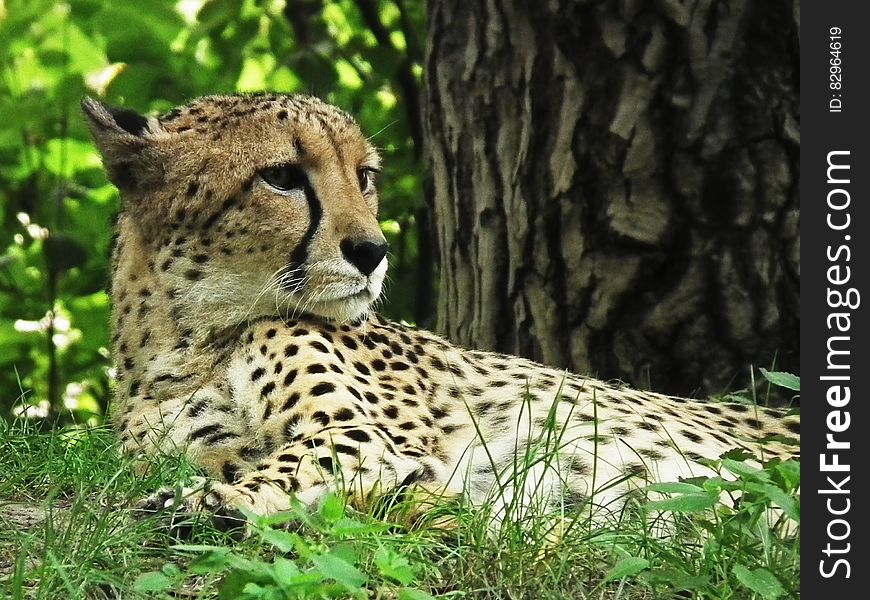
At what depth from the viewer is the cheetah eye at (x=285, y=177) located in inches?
154

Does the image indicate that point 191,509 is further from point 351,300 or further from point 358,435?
point 351,300

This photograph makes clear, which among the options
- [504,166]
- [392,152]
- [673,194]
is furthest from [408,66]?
[673,194]

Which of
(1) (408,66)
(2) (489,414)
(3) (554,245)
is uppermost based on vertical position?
(1) (408,66)

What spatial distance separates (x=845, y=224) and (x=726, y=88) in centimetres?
133

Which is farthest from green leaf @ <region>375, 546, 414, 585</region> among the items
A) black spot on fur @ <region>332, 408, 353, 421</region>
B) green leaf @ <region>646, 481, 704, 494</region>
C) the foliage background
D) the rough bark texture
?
the foliage background

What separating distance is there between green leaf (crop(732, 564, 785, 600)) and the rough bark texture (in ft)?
6.77

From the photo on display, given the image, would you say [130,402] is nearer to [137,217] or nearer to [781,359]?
[137,217]

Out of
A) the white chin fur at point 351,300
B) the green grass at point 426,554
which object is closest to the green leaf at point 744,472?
the green grass at point 426,554

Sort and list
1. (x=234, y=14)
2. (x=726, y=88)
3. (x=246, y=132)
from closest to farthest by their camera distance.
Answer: (x=246, y=132)
(x=726, y=88)
(x=234, y=14)

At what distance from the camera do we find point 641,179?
179 inches

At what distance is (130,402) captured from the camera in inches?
158

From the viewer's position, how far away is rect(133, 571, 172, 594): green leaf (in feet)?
7.90

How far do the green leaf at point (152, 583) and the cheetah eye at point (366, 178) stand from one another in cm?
192

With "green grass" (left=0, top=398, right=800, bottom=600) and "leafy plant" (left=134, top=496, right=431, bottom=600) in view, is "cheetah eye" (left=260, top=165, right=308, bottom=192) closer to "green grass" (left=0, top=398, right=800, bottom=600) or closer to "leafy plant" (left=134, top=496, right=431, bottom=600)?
"green grass" (left=0, top=398, right=800, bottom=600)
